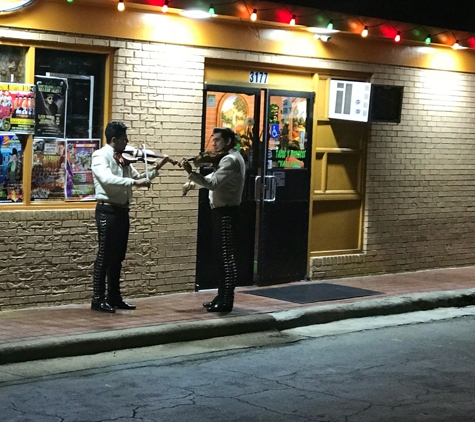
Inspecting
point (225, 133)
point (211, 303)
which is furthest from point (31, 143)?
point (211, 303)

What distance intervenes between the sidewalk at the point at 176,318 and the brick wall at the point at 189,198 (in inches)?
13.1

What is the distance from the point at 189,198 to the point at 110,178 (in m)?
1.92

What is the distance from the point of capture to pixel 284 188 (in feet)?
41.0

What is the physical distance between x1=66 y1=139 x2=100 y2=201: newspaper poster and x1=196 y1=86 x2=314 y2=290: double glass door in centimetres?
152

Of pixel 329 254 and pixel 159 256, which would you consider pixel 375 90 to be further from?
pixel 159 256

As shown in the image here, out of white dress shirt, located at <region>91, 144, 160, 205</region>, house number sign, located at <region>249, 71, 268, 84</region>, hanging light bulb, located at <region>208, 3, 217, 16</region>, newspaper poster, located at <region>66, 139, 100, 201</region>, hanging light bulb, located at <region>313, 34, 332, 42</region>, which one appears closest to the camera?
white dress shirt, located at <region>91, 144, 160, 205</region>

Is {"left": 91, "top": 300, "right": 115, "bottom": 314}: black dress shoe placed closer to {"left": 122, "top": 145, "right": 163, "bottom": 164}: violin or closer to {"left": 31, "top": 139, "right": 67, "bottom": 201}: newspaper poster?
{"left": 31, "top": 139, "right": 67, "bottom": 201}: newspaper poster

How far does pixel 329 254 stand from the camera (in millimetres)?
13234

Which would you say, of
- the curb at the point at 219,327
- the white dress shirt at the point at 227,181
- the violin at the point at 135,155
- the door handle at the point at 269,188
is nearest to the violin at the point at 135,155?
the violin at the point at 135,155

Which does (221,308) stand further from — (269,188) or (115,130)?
(269,188)

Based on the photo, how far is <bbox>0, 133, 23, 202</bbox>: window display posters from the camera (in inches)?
394

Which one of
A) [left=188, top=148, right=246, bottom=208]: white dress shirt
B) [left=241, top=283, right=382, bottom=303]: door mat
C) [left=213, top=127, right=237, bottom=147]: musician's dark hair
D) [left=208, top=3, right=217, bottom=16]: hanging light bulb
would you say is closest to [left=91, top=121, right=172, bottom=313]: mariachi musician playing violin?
[left=188, top=148, right=246, bottom=208]: white dress shirt

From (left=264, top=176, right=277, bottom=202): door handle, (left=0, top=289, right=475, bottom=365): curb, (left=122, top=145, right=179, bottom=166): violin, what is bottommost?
(left=0, top=289, right=475, bottom=365): curb

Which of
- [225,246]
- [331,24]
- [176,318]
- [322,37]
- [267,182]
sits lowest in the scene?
[176,318]
